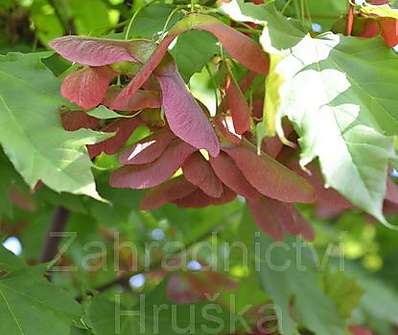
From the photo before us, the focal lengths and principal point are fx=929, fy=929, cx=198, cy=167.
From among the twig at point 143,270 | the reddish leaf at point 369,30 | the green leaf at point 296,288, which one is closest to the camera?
the reddish leaf at point 369,30

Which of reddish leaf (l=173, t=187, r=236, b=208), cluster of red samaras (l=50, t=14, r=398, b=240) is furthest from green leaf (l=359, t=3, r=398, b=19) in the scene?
reddish leaf (l=173, t=187, r=236, b=208)

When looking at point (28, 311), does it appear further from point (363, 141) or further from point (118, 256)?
point (118, 256)

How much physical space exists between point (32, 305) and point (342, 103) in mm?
360

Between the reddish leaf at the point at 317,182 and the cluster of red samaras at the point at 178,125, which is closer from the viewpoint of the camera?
the cluster of red samaras at the point at 178,125

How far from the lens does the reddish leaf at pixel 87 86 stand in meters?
0.76

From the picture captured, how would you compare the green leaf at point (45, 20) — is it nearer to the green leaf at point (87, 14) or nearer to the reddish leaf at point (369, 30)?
the green leaf at point (87, 14)

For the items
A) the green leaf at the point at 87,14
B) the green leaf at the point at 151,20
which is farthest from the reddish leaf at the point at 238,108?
Result: the green leaf at the point at 87,14

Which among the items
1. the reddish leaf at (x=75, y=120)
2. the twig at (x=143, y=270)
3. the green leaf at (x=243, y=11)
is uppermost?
the green leaf at (x=243, y=11)

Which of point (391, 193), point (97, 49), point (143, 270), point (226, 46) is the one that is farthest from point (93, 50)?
point (143, 270)

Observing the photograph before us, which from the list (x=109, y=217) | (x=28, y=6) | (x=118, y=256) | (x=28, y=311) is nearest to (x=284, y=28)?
(x=28, y=311)

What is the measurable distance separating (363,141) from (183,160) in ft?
0.58

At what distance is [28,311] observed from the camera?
0.88m

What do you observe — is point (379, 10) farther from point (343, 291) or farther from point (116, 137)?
point (343, 291)

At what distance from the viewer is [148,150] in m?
0.81
